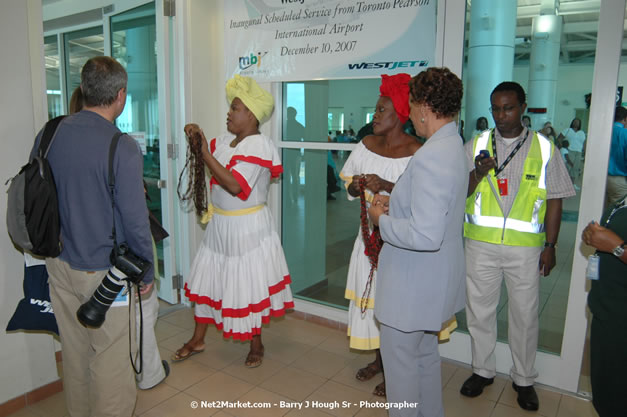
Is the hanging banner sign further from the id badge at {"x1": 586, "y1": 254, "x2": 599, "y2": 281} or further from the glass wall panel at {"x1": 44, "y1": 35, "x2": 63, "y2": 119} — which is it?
the glass wall panel at {"x1": 44, "y1": 35, "x2": 63, "y2": 119}

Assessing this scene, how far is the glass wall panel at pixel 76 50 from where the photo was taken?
5.61m

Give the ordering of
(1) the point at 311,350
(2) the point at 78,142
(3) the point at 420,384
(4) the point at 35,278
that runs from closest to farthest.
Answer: (2) the point at 78,142 < (3) the point at 420,384 < (4) the point at 35,278 < (1) the point at 311,350

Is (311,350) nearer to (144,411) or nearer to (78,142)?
(144,411)

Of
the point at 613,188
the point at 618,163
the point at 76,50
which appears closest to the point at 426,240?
the point at 613,188

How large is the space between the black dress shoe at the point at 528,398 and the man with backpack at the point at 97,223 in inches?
85.4

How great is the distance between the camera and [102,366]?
188 cm

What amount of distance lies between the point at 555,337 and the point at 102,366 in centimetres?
284

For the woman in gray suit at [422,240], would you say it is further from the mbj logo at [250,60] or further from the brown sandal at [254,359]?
the mbj logo at [250,60]

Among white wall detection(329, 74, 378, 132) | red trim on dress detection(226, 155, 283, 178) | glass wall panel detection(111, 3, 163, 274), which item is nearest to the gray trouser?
red trim on dress detection(226, 155, 283, 178)

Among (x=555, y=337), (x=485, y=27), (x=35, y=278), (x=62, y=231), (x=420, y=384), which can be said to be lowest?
(x=555, y=337)

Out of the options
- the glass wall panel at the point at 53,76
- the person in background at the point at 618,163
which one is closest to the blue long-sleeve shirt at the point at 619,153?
the person in background at the point at 618,163

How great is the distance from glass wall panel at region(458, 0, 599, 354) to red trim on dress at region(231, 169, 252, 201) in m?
1.55

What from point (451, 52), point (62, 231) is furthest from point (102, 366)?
point (451, 52)

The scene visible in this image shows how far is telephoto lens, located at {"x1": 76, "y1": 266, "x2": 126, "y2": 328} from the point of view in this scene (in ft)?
5.80
